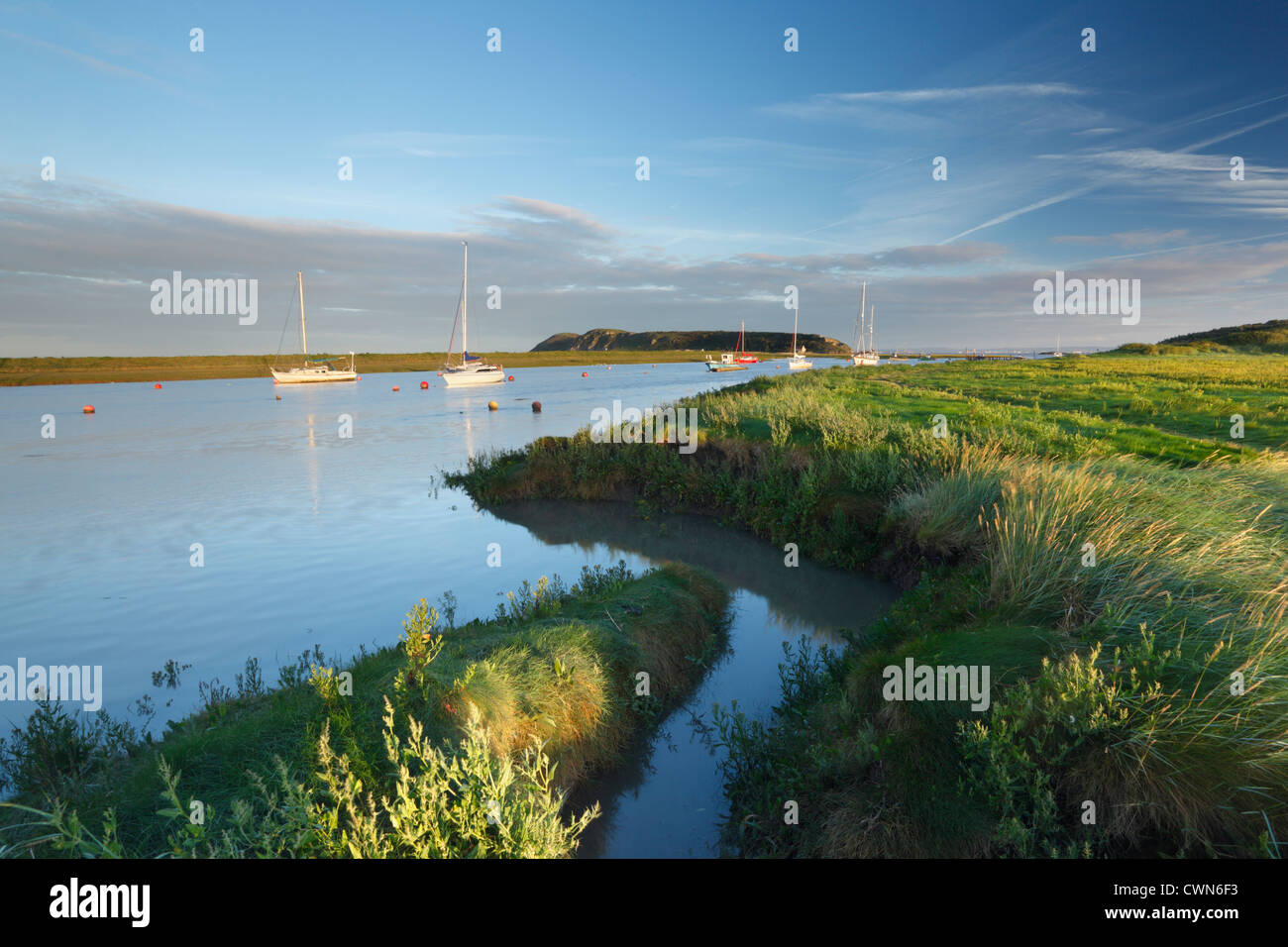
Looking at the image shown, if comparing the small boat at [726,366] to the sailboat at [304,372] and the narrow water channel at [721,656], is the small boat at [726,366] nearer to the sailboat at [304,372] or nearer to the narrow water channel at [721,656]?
the sailboat at [304,372]

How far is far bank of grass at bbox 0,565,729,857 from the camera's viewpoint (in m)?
3.97

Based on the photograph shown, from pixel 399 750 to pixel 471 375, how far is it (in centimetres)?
7623

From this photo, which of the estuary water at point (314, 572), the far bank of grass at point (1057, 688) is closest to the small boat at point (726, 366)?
the estuary water at point (314, 572)

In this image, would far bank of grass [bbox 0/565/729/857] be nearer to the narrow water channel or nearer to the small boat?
the narrow water channel

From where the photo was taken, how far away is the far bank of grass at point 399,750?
3.97 m

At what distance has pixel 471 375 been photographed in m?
77.6

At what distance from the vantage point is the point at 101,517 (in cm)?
1966

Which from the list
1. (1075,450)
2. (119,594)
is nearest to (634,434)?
(1075,450)

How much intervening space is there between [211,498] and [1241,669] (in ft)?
87.4

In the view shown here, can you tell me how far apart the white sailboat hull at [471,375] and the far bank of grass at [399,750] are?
70.2 meters

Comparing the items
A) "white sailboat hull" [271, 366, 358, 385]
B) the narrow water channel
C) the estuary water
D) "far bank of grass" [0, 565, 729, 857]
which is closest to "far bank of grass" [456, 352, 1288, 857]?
the narrow water channel

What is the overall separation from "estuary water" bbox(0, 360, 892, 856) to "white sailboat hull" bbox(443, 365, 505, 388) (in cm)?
4477

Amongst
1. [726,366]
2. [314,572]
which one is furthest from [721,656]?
[726,366]
